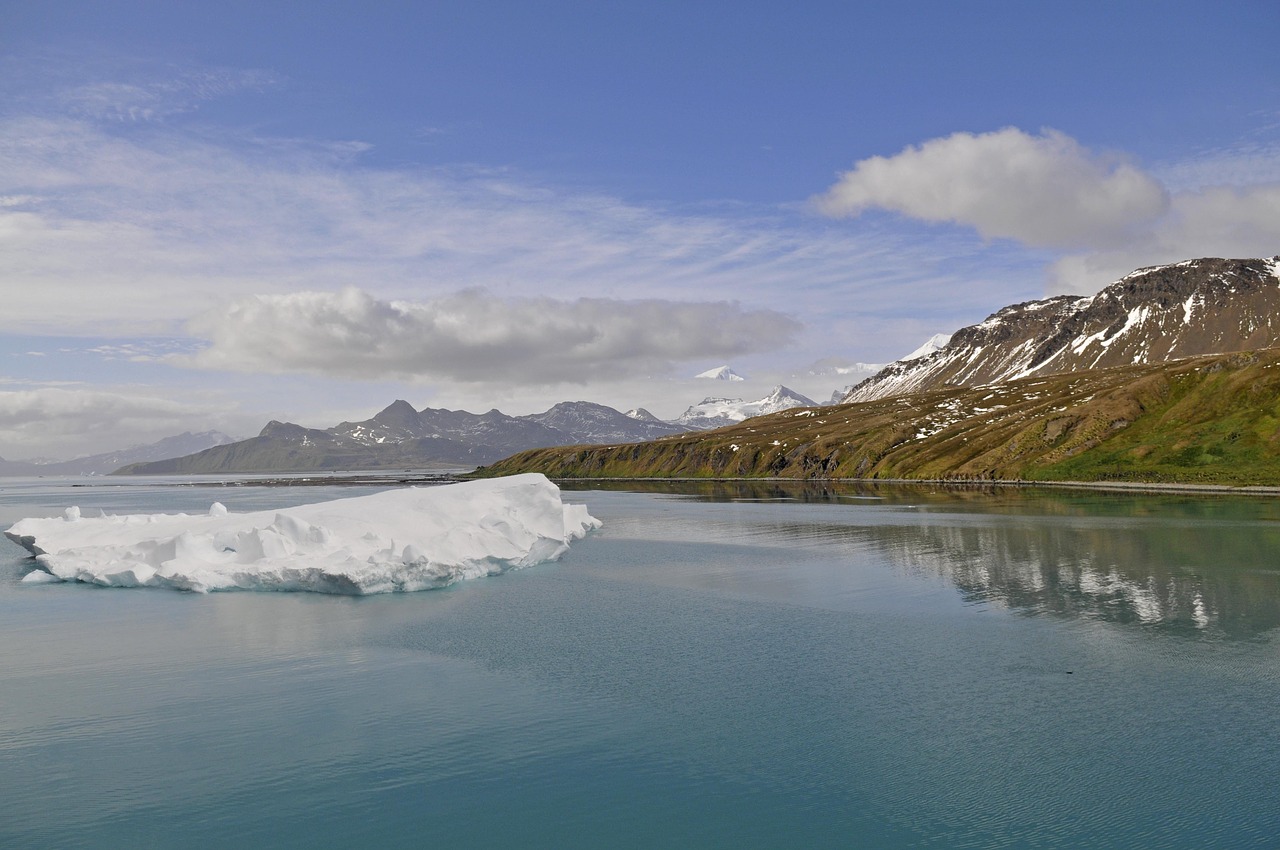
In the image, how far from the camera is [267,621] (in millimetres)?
40625

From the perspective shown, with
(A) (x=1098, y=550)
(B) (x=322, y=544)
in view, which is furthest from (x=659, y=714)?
(A) (x=1098, y=550)

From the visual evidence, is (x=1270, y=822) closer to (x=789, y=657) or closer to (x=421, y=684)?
(x=789, y=657)

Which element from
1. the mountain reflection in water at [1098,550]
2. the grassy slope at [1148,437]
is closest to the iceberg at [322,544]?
the mountain reflection in water at [1098,550]

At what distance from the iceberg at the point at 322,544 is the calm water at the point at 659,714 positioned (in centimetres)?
163

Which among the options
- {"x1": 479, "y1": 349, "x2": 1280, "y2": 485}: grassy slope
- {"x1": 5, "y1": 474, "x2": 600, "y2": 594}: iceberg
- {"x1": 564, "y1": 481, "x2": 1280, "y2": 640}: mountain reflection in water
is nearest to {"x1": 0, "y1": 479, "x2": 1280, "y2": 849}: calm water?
{"x1": 564, "y1": 481, "x2": 1280, "y2": 640}: mountain reflection in water

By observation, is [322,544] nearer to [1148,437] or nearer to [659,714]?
[659,714]

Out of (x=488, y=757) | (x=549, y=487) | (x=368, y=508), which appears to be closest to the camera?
(x=488, y=757)

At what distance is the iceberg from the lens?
160 ft

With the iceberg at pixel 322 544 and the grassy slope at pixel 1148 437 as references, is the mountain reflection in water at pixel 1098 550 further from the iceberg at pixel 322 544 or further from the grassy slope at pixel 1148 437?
the iceberg at pixel 322 544

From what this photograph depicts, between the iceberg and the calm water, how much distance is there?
1629 mm

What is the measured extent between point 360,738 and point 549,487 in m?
48.2

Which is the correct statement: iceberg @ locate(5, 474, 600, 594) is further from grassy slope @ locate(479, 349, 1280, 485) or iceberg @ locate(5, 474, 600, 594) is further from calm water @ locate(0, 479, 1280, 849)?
grassy slope @ locate(479, 349, 1280, 485)

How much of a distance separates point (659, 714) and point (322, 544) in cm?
3282

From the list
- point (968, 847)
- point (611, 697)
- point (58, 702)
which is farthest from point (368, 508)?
point (968, 847)
